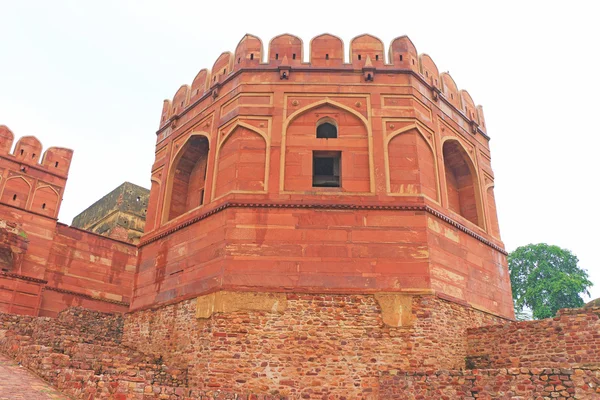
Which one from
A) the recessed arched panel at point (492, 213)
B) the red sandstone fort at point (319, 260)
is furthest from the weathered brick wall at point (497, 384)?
the recessed arched panel at point (492, 213)

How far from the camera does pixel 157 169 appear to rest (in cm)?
1380

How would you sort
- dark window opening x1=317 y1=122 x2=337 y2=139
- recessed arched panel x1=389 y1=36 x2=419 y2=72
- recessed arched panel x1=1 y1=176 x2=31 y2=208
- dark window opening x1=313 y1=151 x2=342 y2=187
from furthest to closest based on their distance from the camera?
recessed arched panel x1=1 y1=176 x2=31 y2=208 < recessed arched panel x1=389 y1=36 x2=419 y2=72 < dark window opening x1=317 y1=122 x2=337 y2=139 < dark window opening x1=313 y1=151 x2=342 y2=187

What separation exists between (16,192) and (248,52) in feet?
32.6

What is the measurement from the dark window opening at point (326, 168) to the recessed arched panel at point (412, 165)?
131cm

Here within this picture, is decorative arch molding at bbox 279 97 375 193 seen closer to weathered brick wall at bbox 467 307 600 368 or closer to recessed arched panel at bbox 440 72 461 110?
recessed arched panel at bbox 440 72 461 110

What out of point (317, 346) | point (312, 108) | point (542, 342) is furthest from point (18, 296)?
point (542, 342)

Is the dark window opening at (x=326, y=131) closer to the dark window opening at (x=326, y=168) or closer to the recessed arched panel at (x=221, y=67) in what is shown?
the dark window opening at (x=326, y=168)

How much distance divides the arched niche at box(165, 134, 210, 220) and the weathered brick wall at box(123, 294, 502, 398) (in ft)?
13.4

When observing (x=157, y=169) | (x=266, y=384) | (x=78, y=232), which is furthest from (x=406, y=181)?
(x=78, y=232)

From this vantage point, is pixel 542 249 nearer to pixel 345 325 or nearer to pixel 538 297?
pixel 538 297

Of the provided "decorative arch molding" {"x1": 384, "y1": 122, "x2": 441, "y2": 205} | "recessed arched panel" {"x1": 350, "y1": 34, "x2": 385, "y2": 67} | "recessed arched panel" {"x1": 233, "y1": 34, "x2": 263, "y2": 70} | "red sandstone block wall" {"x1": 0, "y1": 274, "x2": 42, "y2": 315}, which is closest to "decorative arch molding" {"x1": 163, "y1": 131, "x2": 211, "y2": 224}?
"recessed arched panel" {"x1": 233, "y1": 34, "x2": 263, "y2": 70}

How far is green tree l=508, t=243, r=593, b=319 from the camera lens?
979 inches

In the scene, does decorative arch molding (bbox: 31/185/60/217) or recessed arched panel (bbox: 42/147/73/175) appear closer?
decorative arch molding (bbox: 31/185/60/217)

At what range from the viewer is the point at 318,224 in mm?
10234
